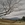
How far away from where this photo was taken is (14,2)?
729mm

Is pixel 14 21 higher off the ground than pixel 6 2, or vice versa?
pixel 6 2

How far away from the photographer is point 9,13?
2.43 feet

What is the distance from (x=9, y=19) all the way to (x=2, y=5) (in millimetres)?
209

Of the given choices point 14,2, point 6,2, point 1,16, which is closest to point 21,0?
point 14,2

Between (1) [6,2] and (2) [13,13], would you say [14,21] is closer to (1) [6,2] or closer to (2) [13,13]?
(2) [13,13]

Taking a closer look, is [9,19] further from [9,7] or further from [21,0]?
[21,0]

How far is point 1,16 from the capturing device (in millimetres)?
744

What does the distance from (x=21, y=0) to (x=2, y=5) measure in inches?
10.2

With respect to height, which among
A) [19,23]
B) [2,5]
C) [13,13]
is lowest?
[19,23]

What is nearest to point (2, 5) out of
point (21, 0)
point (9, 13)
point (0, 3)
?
point (0, 3)

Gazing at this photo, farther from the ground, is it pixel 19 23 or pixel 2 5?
pixel 2 5

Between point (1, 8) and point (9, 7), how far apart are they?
108 mm

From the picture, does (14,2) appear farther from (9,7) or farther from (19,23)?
(19,23)

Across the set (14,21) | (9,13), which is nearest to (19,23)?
(14,21)
